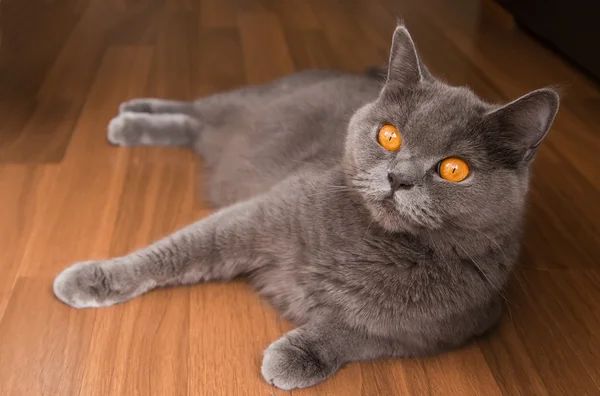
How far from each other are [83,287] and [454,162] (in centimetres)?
76

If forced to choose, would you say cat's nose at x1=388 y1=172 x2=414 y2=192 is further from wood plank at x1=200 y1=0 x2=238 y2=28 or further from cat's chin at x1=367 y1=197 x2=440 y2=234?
wood plank at x1=200 y1=0 x2=238 y2=28

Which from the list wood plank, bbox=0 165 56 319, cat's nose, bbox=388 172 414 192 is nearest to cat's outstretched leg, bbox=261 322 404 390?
cat's nose, bbox=388 172 414 192

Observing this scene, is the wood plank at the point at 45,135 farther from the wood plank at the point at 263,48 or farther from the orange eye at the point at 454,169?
the orange eye at the point at 454,169

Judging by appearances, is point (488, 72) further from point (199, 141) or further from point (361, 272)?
point (361, 272)

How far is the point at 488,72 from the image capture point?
2656 mm

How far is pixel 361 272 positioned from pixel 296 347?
0.19 m

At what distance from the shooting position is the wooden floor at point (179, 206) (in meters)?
1.24

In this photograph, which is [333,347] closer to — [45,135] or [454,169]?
[454,169]

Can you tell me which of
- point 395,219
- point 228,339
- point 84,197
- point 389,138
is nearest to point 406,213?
point 395,219

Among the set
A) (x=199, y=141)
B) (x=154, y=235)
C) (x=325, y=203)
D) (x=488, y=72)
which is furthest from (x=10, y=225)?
(x=488, y=72)

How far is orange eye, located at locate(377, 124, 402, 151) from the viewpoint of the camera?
3.86 ft

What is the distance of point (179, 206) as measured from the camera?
66.0 inches

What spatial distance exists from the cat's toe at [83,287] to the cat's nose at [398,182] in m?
0.61

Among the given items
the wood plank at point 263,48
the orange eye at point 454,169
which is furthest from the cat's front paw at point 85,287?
the wood plank at point 263,48
